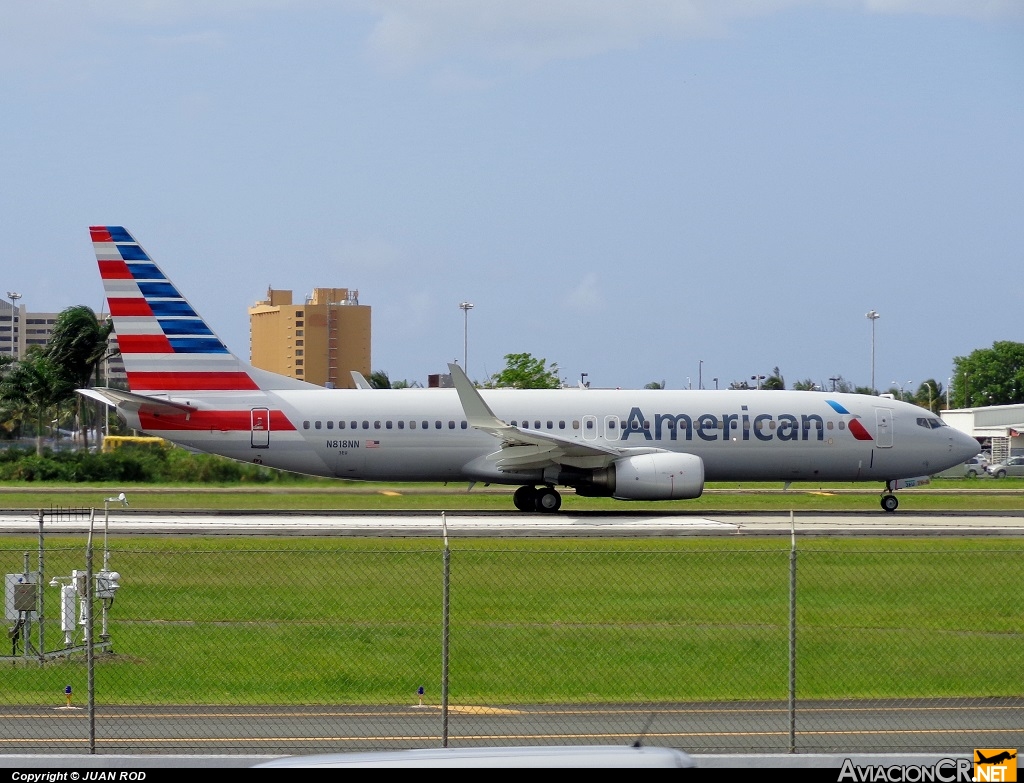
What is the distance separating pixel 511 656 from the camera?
50.6 ft

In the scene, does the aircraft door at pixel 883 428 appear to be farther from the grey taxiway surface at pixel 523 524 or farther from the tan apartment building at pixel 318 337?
the tan apartment building at pixel 318 337

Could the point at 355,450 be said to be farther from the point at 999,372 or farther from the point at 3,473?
the point at 999,372

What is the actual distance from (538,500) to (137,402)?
1143cm

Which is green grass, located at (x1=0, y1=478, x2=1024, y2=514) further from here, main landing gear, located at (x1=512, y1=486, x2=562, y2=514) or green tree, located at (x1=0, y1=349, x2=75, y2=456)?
green tree, located at (x1=0, y1=349, x2=75, y2=456)

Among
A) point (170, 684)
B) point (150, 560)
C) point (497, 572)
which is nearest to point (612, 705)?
point (170, 684)

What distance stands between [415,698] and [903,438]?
27.8 metres

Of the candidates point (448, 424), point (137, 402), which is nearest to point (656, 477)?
point (448, 424)

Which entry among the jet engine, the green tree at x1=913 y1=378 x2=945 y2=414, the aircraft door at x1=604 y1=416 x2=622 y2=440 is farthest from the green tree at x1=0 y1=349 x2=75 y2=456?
the green tree at x1=913 y1=378 x2=945 y2=414

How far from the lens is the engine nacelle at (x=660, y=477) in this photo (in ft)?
115

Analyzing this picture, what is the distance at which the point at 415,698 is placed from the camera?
44.9 feet

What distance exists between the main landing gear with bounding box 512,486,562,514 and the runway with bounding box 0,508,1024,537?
2.42ft

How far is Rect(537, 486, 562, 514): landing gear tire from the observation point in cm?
3664

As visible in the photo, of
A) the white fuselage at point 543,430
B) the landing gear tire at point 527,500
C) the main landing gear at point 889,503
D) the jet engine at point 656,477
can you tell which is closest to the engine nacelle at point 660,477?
the jet engine at point 656,477

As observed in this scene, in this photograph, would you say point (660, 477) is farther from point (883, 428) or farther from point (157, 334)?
point (157, 334)
